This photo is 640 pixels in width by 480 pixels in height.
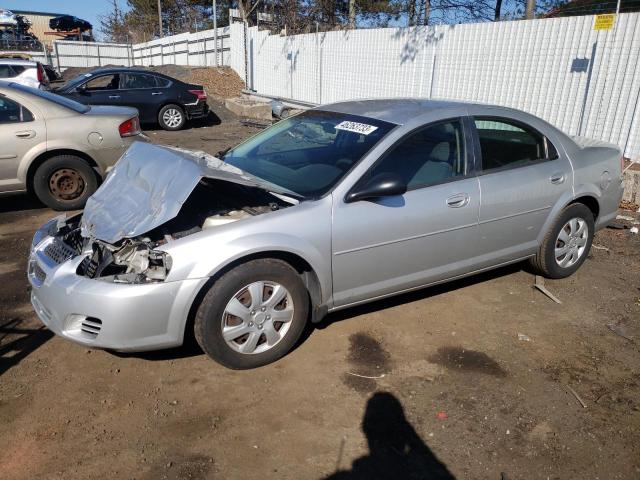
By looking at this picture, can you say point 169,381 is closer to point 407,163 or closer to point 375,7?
point 407,163

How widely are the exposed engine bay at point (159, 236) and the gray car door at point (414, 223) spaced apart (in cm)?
53

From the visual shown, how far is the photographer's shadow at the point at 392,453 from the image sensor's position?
2.50m

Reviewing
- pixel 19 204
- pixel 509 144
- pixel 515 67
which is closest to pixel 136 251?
pixel 509 144

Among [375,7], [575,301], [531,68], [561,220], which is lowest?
[575,301]

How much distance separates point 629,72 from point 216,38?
19773mm

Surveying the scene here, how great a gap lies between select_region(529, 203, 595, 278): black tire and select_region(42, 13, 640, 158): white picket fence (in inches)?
178

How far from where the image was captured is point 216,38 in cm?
2400

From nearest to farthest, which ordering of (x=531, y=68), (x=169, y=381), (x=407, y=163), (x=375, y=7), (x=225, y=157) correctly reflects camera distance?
(x=169, y=381) → (x=407, y=163) → (x=225, y=157) → (x=531, y=68) → (x=375, y=7)

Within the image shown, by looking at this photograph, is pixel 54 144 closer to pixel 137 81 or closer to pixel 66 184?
pixel 66 184

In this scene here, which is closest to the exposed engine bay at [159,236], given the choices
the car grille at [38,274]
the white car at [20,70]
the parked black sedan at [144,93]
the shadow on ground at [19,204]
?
the car grille at [38,274]

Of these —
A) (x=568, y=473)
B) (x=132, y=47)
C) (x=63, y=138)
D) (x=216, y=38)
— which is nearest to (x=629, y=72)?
(x=568, y=473)

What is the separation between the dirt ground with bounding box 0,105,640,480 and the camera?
101 inches

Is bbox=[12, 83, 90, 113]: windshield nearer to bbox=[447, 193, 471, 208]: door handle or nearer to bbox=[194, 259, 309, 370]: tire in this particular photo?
bbox=[194, 259, 309, 370]: tire

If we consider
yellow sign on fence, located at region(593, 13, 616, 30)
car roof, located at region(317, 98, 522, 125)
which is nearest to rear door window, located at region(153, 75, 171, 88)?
yellow sign on fence, located at region(593, 13, 616, 30)
